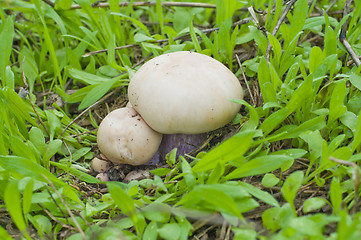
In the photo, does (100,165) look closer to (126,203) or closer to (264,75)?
(126,203)

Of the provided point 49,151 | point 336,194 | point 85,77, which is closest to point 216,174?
point 336,194

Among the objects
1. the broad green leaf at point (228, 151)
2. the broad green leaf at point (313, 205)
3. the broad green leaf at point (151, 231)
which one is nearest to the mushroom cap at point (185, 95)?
the broad green leaf at point (228, 151)

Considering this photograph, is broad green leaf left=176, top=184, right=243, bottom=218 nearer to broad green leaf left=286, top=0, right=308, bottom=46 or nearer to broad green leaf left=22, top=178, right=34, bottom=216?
broad green leaf left=22, top=178, right=34, bottom=216

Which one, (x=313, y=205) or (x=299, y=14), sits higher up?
(x=299, y=14)

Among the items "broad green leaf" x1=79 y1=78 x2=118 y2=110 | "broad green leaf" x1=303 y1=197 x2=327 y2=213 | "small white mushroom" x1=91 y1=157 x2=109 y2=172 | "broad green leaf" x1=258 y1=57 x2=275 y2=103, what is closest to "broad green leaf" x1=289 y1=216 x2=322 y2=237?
"broad green leaf" x1=303 y1=197 x2=327 y2=213

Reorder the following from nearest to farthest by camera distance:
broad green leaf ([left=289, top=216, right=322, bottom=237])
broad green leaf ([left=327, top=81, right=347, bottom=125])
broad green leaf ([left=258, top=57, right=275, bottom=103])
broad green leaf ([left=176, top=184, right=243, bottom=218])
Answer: broad green leaf ([left=289, top=216, right=322, bottom=237]), broad green leaf ([left=176, top=184, right=243, bottom=218]), broad green leaf ([left=327, top=81, right=347, bottom=125]), broad green leaf ([left=258, top=57, right=275, bottom=103])

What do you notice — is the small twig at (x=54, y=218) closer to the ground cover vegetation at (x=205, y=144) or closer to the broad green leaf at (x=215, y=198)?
the ground cover vegetation at (x=205, y=144)
